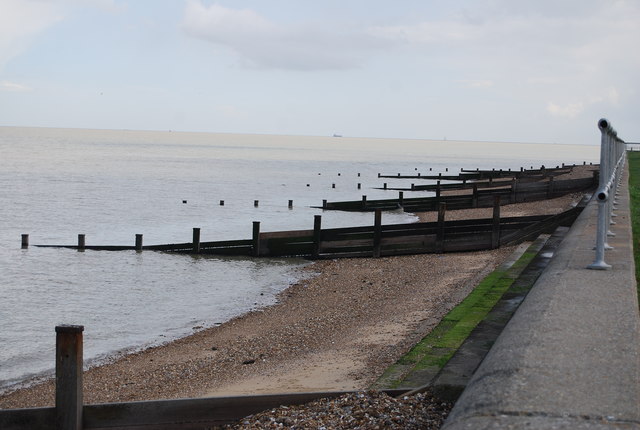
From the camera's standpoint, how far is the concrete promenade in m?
4.19

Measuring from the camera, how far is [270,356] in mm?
14195

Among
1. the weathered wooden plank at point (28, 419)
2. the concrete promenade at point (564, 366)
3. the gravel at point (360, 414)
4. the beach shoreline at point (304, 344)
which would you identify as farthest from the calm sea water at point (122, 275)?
the concrete promenade at point (564, 366)

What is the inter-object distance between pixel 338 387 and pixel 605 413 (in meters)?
5.94

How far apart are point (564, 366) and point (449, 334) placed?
5.60 meters

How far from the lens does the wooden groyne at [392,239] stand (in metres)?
26.1

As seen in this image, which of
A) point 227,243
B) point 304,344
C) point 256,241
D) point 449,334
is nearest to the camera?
point 449,334

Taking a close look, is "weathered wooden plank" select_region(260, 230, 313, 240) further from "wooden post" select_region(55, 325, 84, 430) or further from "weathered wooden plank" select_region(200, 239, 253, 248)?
"wooden post" select_region(55, 325, 84, 430)

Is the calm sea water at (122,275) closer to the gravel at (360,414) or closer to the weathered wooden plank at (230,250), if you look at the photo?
the weathered wooden plank at (230,250)

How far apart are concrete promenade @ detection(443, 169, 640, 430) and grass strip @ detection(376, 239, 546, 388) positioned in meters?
1.59

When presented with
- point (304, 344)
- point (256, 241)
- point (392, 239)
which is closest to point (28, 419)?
point (304, 344)

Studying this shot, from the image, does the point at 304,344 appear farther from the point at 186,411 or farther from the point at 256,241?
the point at 256,241

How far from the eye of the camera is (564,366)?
495 centimetres

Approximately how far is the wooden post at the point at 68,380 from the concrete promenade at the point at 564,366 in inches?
164

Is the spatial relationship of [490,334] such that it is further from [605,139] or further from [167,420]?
[167,420]
